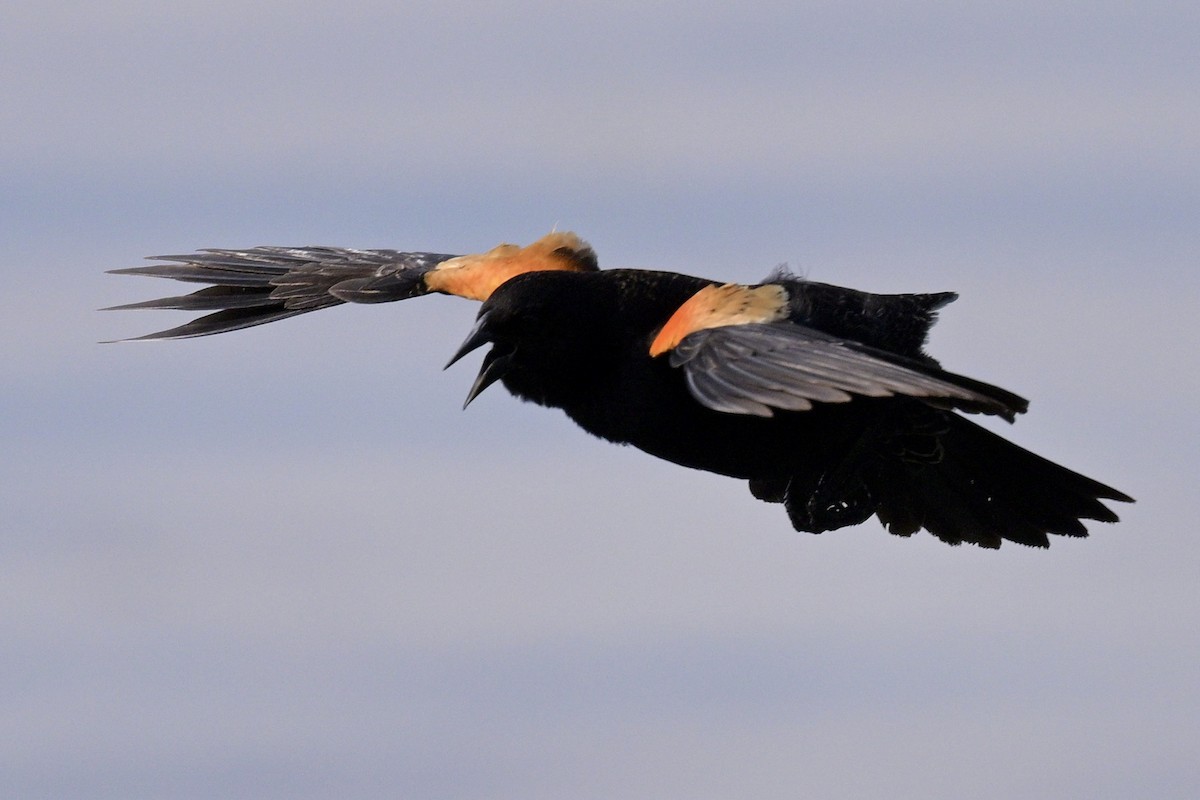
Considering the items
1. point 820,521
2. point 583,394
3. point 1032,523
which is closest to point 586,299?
point 583,394

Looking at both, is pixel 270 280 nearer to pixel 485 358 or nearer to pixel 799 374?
pixel 485 358

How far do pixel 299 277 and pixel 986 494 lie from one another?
16.3 feet

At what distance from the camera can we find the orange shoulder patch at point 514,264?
1182 cm

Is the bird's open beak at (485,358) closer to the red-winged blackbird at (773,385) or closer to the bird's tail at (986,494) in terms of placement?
the red-winged blackbird at (773,385)

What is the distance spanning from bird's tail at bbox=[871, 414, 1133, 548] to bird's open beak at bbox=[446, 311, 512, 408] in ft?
8.31

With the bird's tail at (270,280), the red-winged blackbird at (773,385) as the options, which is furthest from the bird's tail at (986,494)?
the bird's tail at (270,280)

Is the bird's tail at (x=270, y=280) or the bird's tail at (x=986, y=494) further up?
the bird's tail at (x=270, y=280)

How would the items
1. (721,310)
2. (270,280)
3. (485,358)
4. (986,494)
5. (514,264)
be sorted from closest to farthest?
(721,310) < (485,358) < (986,494) < (514,264) < (270,280)

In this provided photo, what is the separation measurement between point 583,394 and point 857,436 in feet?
5.10

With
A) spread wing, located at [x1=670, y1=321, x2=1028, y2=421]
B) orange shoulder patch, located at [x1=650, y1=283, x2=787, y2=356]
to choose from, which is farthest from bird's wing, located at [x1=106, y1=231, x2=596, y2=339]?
spread wing, located at [x1=670, y1=321, x2=1028, y2=421]

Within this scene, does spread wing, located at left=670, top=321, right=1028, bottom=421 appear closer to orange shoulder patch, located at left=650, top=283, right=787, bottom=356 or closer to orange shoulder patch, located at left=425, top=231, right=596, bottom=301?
orange shoulder patch, located at left=650, top=283, right=787, bottom=356

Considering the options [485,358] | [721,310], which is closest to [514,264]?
[485,358]

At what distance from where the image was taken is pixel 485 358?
10.4 metres

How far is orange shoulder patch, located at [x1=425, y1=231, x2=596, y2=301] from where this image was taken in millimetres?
11820
